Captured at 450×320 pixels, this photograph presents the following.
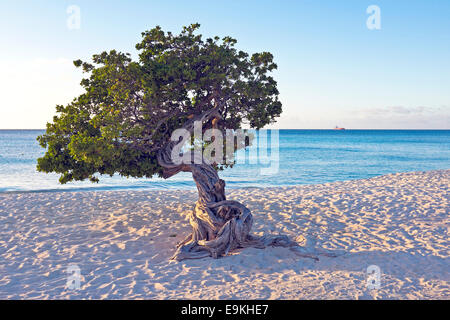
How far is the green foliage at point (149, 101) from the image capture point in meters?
9.43

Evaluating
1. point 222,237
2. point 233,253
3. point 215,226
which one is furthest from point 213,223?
point 233,253

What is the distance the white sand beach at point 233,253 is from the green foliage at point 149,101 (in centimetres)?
240

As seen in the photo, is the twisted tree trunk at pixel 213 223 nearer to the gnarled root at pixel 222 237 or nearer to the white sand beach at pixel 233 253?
the gnarled root at pixel 222 237

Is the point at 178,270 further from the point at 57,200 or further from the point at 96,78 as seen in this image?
the point at 57,200

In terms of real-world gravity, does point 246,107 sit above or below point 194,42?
below

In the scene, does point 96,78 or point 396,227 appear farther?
point 396,227

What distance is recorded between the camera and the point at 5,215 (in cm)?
1384

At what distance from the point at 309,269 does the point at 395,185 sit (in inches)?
521

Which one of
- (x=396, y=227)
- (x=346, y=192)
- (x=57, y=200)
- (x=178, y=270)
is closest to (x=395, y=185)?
(x=346, y=192)

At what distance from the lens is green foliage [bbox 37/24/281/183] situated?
30.9 ft
